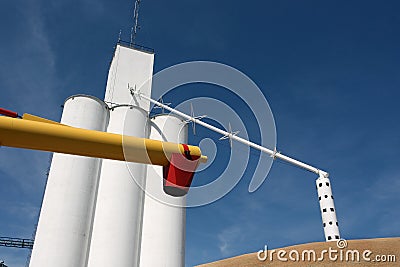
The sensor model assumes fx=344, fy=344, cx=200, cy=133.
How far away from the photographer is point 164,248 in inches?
1280

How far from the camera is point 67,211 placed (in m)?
30.6

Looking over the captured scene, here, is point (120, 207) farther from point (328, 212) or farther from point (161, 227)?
point (328, 212)

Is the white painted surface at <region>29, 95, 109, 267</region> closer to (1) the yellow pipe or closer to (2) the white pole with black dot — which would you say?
(2) the white pole with black dot

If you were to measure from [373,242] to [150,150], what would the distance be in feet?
138

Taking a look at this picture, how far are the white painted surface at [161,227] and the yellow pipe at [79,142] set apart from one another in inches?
949

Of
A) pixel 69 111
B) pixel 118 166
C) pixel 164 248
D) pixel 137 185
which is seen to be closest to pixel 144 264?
pixel 164 248

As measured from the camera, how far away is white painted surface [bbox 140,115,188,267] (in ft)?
106

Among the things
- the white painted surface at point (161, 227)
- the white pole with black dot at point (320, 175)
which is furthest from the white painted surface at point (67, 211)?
the white pole with black dot at point (320, 175)

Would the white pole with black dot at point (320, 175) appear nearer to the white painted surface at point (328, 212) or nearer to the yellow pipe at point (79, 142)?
the white painted surface at point (328, 212)

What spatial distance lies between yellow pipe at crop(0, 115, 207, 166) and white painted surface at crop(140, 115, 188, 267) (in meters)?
24.1

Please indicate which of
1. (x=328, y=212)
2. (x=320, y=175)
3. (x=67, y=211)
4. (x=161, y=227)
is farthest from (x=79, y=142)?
(x=320, y=175)

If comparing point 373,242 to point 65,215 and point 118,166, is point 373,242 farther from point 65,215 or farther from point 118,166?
point 65,215

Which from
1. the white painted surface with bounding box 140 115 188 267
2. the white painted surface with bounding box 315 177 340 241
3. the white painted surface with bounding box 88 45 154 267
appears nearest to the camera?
the white painted surface with bounding box 88 45 154 267

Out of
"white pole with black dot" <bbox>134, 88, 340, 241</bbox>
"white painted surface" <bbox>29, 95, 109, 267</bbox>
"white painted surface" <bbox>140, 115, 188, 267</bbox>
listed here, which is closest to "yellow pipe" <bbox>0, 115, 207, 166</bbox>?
"white painted surface" <bbox>29, 95, 109, 267</bbox>
